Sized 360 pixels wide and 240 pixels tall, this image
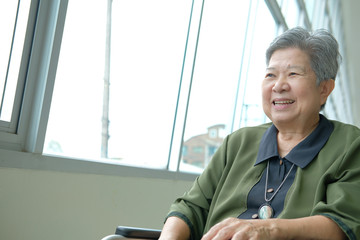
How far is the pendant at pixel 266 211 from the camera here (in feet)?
4.63

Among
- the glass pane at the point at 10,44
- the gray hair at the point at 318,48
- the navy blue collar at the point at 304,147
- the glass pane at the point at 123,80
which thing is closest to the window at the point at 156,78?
the glass pane at the point at 123,80

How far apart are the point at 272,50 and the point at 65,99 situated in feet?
3.47

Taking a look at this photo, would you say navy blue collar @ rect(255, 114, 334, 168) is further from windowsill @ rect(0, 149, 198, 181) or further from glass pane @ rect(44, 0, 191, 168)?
glass pane @ rect(44, 0, 191, 168)

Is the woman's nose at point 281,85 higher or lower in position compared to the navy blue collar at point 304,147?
higher

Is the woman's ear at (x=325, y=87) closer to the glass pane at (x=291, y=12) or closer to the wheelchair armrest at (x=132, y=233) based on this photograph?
the wheelchair armrest at (x=132, y=233)

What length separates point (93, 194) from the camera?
6.78 feet

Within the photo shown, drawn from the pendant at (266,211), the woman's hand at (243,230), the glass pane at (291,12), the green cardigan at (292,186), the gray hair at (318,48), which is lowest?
the woman's hand at (243,230)

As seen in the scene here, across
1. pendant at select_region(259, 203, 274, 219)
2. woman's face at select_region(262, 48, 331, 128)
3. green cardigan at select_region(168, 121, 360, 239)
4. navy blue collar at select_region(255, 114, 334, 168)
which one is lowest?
pendant at select_region(259, 203, 274, 219)

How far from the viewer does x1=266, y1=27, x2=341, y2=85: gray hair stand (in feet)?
5.05

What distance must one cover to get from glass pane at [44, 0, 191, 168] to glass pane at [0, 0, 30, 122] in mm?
310

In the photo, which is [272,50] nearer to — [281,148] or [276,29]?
[281,148]

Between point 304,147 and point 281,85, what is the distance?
0.24m

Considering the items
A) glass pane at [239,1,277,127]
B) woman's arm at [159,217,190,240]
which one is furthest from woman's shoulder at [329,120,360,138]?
glass pane at [239,1,277,127]

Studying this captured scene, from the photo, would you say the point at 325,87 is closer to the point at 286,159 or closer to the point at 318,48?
the point at 318,48
